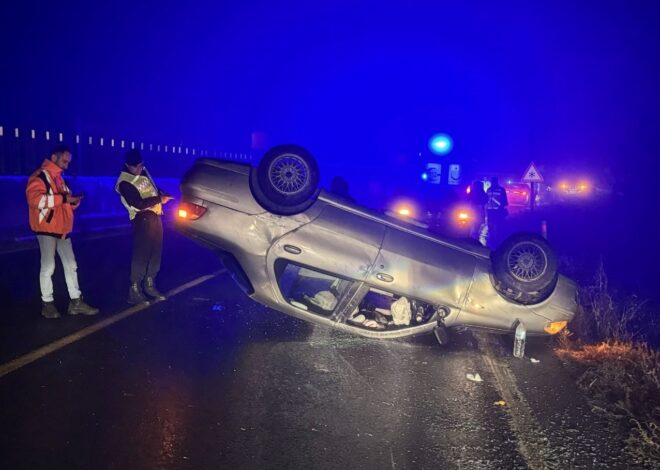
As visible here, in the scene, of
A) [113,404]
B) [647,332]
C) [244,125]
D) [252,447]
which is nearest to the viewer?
[252,447]

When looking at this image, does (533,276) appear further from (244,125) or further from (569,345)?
(244,125)

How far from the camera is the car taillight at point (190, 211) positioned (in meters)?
4.73

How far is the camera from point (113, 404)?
3584 millimetres

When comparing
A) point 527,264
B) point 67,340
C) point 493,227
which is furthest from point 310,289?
point 493,227

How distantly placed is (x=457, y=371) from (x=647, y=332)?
3.39 meters

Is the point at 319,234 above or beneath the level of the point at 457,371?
above

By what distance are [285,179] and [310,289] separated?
65.8 inches

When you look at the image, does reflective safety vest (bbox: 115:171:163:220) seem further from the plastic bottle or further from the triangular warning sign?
the triangular warning sign

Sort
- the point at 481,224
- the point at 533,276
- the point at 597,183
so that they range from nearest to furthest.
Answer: the point at 533,276 < the point at 481,224 < the point at 597,183

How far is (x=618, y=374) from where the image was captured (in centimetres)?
432

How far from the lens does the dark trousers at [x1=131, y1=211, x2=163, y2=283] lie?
616 cm

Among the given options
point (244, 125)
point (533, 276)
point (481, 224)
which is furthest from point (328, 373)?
point (244, 125)

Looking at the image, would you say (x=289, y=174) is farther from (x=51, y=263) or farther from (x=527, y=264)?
(x=51, y=263)

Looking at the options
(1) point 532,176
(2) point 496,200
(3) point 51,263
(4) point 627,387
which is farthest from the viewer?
(1) point 532,176
